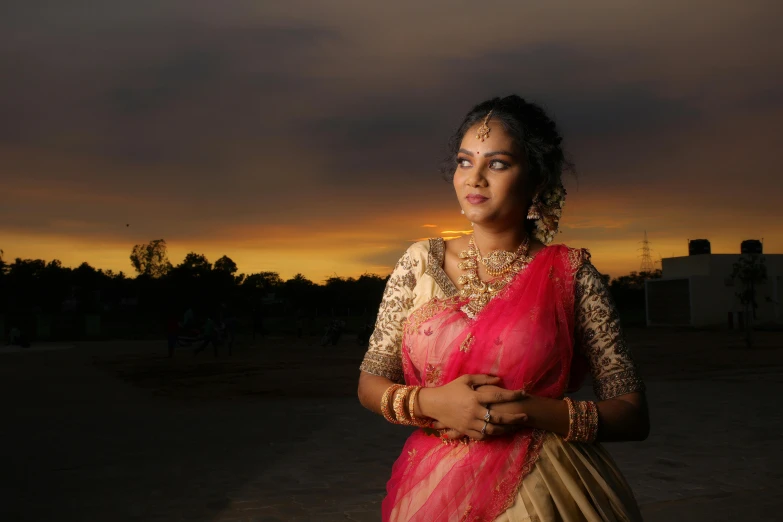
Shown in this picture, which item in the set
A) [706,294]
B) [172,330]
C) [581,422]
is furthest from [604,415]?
[706,294]

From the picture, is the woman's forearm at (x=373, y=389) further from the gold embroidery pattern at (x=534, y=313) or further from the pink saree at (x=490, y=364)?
the gold embroidery pattern at (x=534, y=313)

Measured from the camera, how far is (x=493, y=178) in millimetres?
2068

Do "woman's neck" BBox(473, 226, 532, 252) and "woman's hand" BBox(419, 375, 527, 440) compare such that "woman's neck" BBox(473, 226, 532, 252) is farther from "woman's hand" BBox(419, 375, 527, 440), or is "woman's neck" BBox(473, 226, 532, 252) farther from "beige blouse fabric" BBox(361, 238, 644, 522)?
"woman's hand" BBox(419, 375, 527, 440)

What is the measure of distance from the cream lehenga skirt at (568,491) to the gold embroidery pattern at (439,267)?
0.47m

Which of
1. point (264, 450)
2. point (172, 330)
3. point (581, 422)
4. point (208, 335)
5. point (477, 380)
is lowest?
point (264, 450)

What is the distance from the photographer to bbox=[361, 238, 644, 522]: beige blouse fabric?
6.39ft

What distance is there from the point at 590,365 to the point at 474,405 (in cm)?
42

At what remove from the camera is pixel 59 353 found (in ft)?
91.2

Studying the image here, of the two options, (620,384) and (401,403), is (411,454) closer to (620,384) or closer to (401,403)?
(401,403)

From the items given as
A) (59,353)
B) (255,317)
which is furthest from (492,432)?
(255,317)

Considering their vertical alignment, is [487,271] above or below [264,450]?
above

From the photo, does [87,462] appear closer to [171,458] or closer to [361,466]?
[171,458]

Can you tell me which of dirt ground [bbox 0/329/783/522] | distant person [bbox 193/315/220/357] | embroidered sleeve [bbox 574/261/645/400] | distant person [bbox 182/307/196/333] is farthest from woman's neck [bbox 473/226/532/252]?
distant person [bbox 182/307/196/333]

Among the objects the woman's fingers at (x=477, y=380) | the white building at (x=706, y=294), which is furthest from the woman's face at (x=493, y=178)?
the white building at (x=706, y=294)
